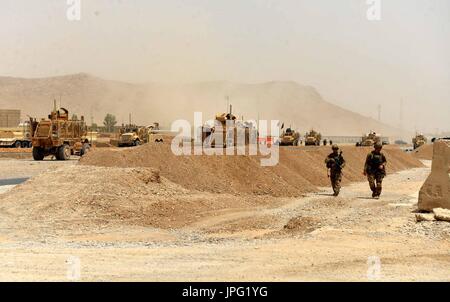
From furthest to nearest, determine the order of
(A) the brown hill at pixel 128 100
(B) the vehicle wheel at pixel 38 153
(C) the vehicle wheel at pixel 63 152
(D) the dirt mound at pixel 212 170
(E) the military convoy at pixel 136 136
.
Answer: (A) the brown hill at pixel 128 100 → (E) the military convoy at pixel 136 136 → (B) the vehicle wheel at pixel 38 153 → (C) the vehicle wheel at pixel 63 152 → (D) the dirt mound at pixel 212 170

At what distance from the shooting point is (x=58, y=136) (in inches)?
1400

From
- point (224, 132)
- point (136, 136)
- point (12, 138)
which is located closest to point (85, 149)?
point (136, 136)

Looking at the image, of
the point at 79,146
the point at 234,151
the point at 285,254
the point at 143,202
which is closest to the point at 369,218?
the point at 285,254

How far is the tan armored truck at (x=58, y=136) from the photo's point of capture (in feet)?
116

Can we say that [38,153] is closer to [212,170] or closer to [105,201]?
[212,170]

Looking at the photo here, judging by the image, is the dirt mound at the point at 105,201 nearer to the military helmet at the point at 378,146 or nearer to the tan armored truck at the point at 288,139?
the military helmet at the point at 378,146

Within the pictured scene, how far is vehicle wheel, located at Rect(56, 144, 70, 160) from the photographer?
35.9 m

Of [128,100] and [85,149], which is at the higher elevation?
[128,100]

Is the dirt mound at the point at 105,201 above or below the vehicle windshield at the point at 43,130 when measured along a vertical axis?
below

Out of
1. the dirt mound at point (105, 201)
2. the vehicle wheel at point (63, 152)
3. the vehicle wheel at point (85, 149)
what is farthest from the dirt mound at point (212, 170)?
the vehicle wheel at point (85, 149)

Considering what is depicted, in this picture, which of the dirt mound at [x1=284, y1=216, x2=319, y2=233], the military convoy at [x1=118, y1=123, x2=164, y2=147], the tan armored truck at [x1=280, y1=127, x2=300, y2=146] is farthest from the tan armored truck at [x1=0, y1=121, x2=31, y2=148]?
the dirt mound at [x1=284, y1=216, x2=319, y2=233]

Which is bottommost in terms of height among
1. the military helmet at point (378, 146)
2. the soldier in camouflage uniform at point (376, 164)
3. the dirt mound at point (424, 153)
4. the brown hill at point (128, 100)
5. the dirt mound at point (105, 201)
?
the dirt mound at point (424, 153)

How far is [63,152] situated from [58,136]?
0.97 m

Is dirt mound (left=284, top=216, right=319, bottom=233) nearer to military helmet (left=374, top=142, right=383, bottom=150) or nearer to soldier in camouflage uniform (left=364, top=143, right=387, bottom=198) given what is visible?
military helmet (left=374, top=142, right=383, bottom=150)
